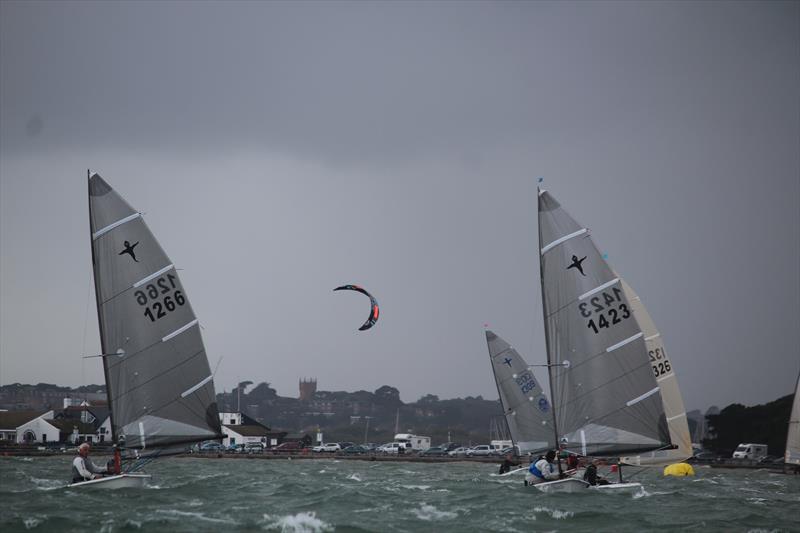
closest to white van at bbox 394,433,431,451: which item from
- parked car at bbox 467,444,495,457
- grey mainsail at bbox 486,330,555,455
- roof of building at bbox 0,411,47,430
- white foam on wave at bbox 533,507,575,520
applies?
parked car at bbox 467,444,495,457

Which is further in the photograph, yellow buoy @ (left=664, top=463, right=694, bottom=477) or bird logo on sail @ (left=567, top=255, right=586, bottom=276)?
yellow buoy @ (left=664, top=463, right=694, bottom=477)

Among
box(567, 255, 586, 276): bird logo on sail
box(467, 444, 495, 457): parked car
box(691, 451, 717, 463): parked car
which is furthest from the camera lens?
box(467, 444, 495, 457): parked car

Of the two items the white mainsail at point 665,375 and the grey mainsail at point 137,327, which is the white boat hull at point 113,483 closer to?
the grey mainsail at point 137,327

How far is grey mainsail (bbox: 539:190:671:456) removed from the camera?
117 ft

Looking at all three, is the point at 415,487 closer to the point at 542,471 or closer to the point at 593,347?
the point at 542,471

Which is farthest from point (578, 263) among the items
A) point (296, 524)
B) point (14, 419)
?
point (14, 419)

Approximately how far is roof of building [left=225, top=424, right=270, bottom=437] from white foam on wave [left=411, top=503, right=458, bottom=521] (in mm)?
112102

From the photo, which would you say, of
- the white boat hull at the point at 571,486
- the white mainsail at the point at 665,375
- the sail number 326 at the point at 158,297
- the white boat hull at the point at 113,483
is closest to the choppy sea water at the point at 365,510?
the white boat hull at the point at 113,483

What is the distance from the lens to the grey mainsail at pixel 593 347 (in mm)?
35625

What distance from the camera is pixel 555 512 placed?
2903 cm

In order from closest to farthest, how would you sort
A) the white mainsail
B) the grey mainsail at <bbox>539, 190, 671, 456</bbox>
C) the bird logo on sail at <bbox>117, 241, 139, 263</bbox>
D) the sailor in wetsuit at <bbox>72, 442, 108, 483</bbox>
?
the sailor in wetsuit at <bbox>72, 442, 108, 483</bbox>, the bird logo on sail at <bbox>117, 241, 139, 263</bbox>, the grey mainsail at <bbox>539, 190, 671, 456</bbox>, the white mainsail

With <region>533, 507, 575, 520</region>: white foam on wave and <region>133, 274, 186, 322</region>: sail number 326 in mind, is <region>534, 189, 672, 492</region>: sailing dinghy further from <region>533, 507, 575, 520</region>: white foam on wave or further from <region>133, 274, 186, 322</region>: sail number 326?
<region>133, 274, 186, 322</region>: sail number 326

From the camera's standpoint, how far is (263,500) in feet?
104

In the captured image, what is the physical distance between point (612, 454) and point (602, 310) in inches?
211
